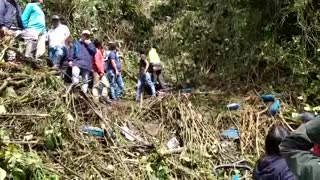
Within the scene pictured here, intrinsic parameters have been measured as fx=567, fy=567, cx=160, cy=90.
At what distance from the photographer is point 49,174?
6.31 m

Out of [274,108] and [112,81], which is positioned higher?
[112,81]

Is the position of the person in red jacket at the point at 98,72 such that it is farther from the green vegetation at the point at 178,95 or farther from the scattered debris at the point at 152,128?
the scattered debris at the point at 152,128

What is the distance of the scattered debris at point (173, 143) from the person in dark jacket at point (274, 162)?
4442mm

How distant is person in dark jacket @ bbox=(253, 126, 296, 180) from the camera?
3326mm

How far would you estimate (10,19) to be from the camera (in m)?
9.05

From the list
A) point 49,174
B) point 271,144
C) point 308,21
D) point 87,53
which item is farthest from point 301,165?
point 308,21

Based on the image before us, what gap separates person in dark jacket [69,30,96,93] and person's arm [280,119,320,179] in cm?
666

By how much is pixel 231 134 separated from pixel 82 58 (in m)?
2.77

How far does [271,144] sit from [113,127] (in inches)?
179

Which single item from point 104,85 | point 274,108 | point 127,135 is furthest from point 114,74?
point 274,108

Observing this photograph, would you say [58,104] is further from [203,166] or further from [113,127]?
[203,166]

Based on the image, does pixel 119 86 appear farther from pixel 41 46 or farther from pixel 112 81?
pixel 41 46

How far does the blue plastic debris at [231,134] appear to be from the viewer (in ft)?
27.9

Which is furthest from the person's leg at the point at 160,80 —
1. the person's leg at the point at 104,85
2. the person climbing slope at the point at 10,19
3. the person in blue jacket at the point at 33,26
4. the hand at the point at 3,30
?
the hand at the point at 3,30
